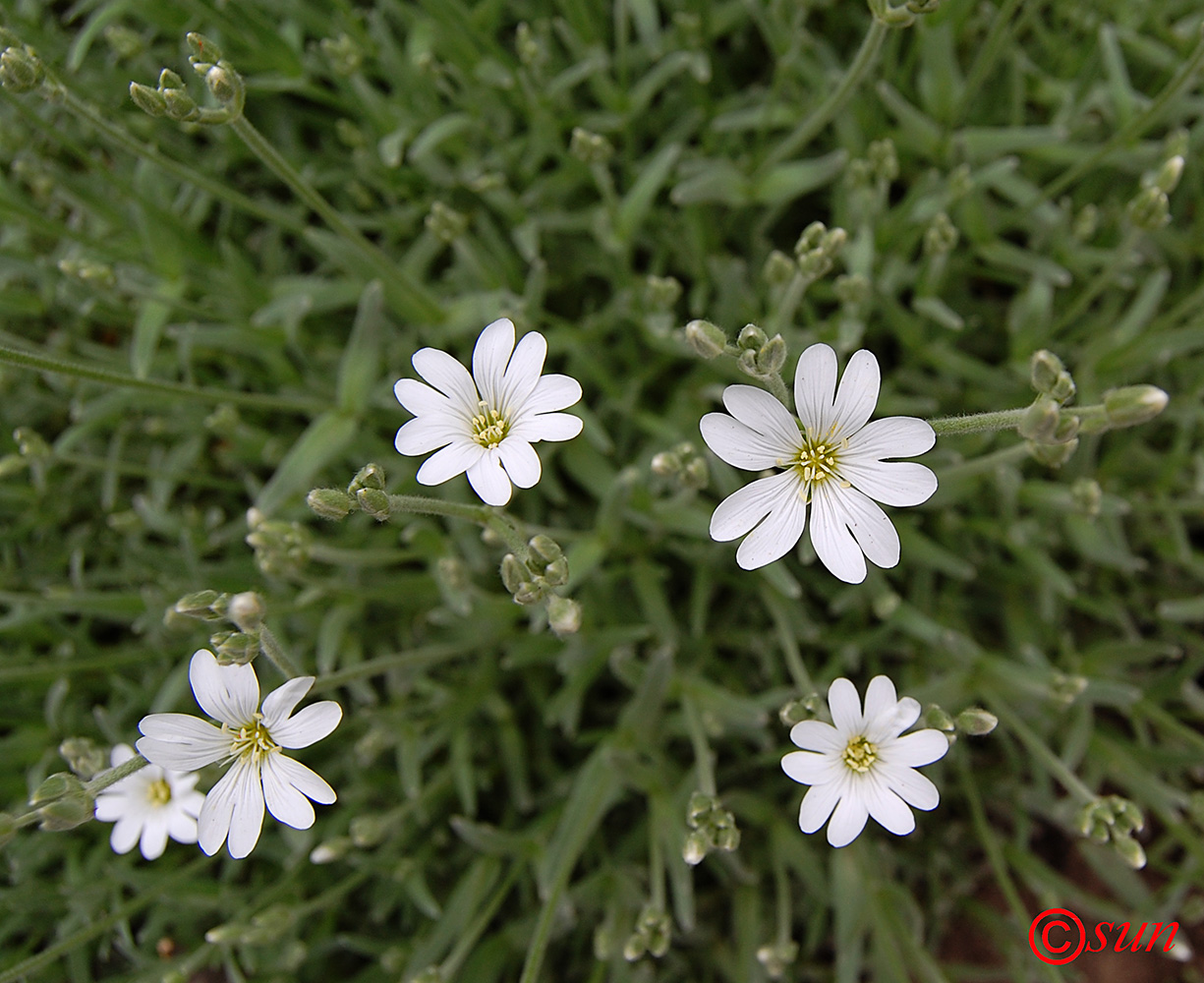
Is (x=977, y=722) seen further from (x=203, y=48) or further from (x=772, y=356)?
(x=203, y=48)

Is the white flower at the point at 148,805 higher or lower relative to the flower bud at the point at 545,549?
lower

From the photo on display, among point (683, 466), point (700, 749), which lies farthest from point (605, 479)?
point (700, 749)

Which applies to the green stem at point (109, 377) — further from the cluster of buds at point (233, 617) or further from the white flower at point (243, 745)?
the white flower at point (243, 745)

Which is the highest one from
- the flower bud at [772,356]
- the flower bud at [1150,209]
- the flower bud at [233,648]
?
the flower bud at [1150,209]

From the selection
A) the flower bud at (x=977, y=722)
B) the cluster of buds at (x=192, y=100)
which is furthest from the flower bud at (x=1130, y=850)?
the cluster of buds at (x=192, y=100)

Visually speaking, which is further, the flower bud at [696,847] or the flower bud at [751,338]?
the flower bud at [696,847]

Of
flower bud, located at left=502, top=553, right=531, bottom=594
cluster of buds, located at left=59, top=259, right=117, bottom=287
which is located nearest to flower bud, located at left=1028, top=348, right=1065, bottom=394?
flower bud, located at left=502, top=553, right=531, bottom=594

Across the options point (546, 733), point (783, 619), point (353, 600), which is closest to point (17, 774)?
point (353, 600)

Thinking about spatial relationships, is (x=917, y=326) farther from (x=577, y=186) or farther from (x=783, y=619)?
(x=577, y=186)

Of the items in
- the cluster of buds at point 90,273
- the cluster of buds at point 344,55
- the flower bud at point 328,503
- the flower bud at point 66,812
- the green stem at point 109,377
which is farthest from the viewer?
the cluster of buds at point 344,55
